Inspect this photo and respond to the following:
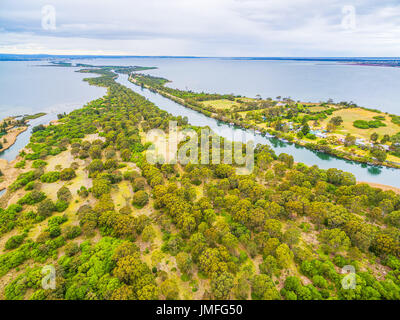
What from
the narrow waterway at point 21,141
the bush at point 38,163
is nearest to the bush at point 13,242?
the bush at point 38,163

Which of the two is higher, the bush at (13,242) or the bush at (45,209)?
the bush at (45,209)

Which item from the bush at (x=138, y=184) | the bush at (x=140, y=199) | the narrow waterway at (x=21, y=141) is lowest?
the bush at (x=140, y=199)

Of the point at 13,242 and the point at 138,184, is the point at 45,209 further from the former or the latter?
the point at 138,184

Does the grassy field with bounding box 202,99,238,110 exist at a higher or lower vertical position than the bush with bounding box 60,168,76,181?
higher

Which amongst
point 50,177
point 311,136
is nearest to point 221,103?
point 311,136

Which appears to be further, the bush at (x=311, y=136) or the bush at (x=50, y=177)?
the bush at (x=311, y=136)

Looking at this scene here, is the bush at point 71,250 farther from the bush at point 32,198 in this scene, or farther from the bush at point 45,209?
the bush at point 32,198

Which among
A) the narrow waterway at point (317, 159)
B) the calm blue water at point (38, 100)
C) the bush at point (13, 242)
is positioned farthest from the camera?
the calm blue water at point (38, 100)

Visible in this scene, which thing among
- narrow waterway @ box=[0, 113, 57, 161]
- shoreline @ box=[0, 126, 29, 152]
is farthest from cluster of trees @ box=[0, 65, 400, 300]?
shoreline @ box=[0, 126, 29, 152]

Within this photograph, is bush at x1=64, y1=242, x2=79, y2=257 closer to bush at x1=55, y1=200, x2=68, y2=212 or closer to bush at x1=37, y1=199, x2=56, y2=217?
bush at x1=37, y1=199, x2=56, y2=217

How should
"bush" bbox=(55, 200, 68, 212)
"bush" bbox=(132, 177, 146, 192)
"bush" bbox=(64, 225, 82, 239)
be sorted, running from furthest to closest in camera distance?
"bush" bbox=(132, 177, 146, 192) < "bush" bbox=(55, 200, 68, 212) < "bush" bbox=(64, 225, 82, 239)
